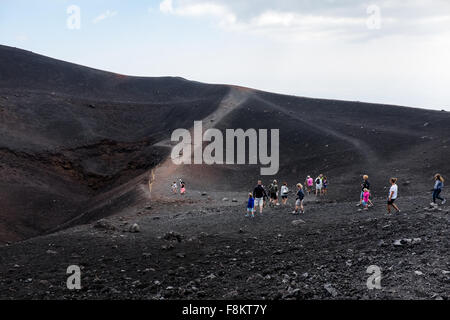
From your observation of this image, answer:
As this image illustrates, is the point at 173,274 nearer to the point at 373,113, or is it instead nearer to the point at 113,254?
the point at 113,254

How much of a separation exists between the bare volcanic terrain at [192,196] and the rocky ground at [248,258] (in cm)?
5

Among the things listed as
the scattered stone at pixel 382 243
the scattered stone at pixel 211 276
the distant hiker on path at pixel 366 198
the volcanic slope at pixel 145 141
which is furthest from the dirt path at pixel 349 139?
the scattered stone at pixel 211 276

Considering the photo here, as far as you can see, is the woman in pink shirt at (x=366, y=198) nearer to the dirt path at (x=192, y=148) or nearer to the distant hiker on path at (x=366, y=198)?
the distant hiker on path at (x=366, y=198)

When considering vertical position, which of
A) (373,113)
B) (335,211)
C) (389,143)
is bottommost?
(335,211)

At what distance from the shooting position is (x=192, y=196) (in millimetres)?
26125

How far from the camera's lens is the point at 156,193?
2619cm

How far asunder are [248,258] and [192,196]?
1376cm

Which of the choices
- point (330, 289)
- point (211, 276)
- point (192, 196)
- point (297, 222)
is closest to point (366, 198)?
point (297, 222)

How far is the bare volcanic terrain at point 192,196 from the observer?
10.8 m

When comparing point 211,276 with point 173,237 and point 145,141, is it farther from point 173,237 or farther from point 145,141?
point 145,141
